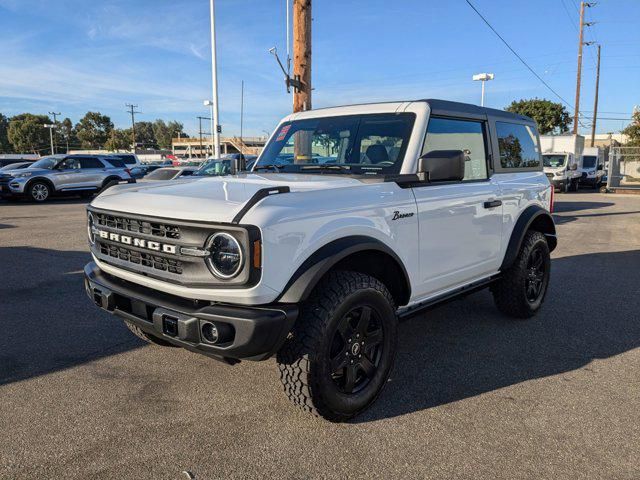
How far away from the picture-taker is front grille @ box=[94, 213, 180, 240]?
8.91 ft

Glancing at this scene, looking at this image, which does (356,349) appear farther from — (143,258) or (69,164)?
(69,164)

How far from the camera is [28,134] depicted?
306 ft

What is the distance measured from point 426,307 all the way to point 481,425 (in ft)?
3.00

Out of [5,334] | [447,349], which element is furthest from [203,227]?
[5,334]

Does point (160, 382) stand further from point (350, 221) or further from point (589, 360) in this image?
point (589, 360)

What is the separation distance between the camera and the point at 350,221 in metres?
2.88

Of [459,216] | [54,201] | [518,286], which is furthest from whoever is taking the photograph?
[54,201]

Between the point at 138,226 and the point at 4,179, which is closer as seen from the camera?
the point at 138,226

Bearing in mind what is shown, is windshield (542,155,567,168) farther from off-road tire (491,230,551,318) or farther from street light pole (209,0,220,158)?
off-road tire (491,230,551,318)

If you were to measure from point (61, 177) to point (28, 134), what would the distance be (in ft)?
294

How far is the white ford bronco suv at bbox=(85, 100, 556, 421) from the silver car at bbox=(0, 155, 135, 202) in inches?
594

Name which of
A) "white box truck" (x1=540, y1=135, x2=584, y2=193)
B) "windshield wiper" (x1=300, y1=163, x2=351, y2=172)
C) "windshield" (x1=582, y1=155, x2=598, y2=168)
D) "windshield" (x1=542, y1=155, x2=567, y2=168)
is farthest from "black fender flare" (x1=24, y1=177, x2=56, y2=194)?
"windshield" (x1=582, y1=155, x2=598, y2=168)

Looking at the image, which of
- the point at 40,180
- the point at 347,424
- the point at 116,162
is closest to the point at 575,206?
the point at 347,424

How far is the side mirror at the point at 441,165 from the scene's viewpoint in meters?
3.26
